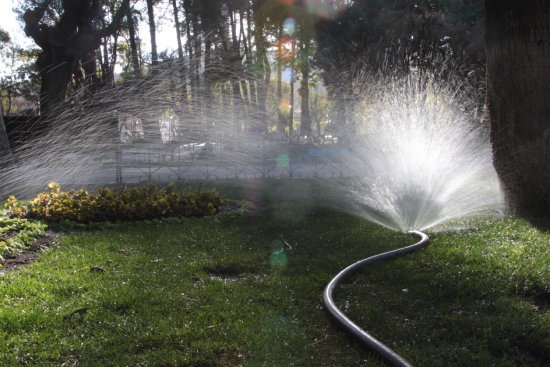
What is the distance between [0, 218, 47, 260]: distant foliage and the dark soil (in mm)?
68

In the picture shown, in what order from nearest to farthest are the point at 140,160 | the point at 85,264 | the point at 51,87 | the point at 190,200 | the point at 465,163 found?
the point at 85,264
the point at 190,200
the point at 465,163
the point at 51,87
the point at 140,160

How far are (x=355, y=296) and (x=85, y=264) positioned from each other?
2.77 metres

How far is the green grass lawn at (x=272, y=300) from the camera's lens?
9.35 ft

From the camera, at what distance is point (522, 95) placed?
6.59 metres

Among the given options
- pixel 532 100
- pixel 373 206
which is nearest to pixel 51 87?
pixel 373 206

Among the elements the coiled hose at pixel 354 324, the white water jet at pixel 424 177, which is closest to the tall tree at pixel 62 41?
the white water jet at pixel 424 177

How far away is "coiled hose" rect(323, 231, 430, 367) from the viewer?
2.71 meters

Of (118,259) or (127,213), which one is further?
(127,213)

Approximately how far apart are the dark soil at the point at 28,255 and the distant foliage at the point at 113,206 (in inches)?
32.4

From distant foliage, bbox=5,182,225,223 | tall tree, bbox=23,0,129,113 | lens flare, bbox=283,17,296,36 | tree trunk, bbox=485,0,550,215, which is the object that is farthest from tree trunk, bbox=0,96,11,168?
lens flare, bbox=283,17,296,36

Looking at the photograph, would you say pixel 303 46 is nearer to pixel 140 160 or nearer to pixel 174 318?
pixel 140 160

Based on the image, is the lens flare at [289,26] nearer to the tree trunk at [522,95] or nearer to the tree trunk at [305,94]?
the tree trunk at [305,94]

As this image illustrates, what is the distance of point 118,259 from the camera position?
4.82 metres

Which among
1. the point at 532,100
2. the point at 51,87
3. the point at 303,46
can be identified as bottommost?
the point at 532,100
